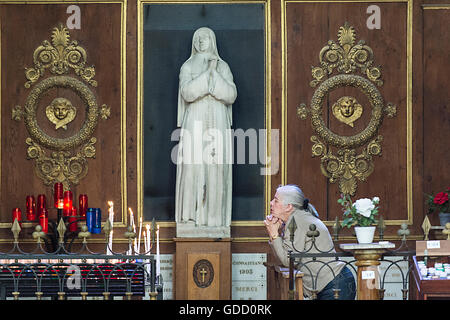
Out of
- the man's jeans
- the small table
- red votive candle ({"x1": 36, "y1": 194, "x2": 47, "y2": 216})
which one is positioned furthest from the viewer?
red votive candle ({"x1": 36, "y1": 194, "x2": 47, "y2": 216})

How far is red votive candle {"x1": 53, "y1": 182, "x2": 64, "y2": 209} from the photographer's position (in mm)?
8563

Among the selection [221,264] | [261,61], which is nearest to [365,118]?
[261,61]

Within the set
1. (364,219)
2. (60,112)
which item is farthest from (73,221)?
(364,219)

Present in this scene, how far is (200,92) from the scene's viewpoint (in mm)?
8688

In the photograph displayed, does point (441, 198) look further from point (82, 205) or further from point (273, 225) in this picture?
point (82, 205)

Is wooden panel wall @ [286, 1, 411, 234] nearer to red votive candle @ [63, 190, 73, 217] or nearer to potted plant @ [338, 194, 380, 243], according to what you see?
red votive candle @ [63, 190, 73, 217]

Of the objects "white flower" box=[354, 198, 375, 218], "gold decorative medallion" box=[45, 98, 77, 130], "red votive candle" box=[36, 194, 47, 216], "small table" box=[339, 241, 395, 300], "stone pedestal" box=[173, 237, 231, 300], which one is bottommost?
"stone pedestal" box=[173, 237, 231, 300]

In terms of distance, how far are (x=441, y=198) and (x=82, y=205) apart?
3.22 meters

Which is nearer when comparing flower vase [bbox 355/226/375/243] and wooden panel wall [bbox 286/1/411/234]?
flower vase [bbox 355/226/375/243]

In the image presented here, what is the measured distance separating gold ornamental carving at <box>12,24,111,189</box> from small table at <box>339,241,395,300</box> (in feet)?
12.6

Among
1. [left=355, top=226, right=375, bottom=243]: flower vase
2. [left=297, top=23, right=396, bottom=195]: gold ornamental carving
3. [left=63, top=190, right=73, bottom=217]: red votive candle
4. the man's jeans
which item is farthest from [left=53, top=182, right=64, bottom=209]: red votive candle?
[left=355, top=226, right=375, bottom=243]: flower vase

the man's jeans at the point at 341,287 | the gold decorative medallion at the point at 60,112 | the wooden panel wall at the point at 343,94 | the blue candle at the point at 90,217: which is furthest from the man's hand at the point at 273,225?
→ the gold decorative medallion at the point at 60,112

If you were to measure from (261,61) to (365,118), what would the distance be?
44.0 inches

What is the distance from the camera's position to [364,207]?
6.00m
